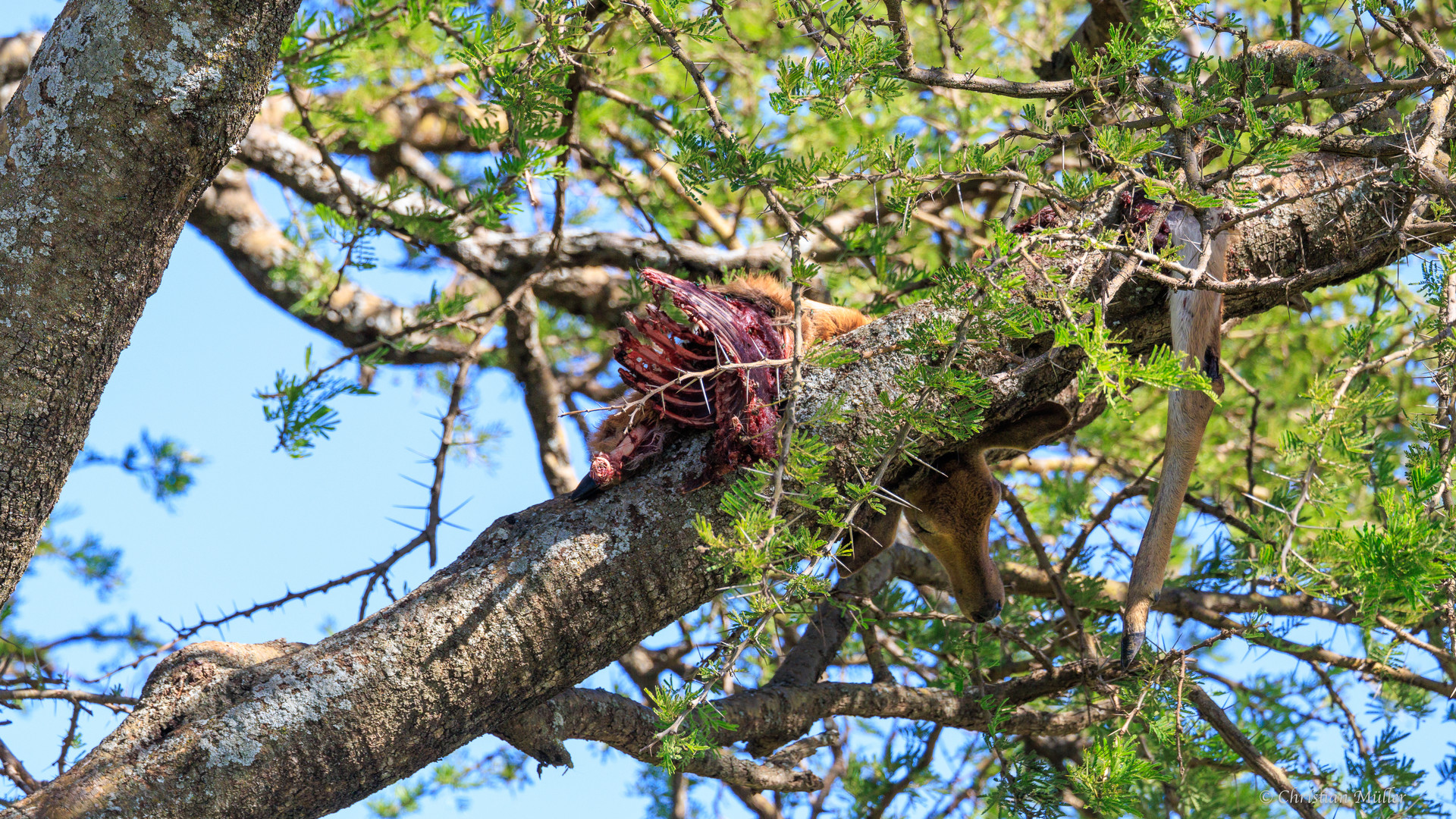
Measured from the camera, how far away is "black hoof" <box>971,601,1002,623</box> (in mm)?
2453

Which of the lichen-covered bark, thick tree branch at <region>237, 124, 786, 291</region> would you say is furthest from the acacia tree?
thick tree branch at <region>237, 124, 786, 291</region>

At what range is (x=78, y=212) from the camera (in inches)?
63.9

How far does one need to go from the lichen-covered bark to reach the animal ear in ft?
4.83

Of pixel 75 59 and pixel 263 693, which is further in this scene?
pixel 263 693

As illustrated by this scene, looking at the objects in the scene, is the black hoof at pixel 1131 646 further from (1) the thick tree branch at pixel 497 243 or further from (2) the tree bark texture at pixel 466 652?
(1) the thick tree branch at pixel 497 243

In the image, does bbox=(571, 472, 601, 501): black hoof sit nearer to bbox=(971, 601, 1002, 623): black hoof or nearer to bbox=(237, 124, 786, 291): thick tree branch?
bbox=(971, 601, 1002, 623): black hoof

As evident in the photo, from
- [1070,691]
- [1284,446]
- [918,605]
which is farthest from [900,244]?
[1284,446]

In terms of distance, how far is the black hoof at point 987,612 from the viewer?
2453mm

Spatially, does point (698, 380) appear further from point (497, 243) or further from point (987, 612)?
point (497, 243)

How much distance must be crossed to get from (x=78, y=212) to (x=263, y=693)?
80 centimetres

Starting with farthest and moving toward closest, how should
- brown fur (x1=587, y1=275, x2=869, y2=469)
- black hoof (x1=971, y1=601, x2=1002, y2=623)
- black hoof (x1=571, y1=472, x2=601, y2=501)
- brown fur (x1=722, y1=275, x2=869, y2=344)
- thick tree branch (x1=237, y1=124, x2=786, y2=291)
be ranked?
thick tree branch (x1=237, y1=124, x2=786, y2=291) < black hoof (x1=971, y1=601, x2=1002, y2=623) < brown fur (x1=722, y1=275, x2=869, y2=344) < brown fur (x1=587, y1=275, x2=869, y2=469) < black hoof (x1=571, y1=472, x2=601, y2=501)

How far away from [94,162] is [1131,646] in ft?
6.00

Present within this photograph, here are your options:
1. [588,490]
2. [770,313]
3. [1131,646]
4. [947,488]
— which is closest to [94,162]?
[588,490]

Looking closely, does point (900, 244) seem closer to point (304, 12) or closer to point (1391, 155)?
point (1391, 155)
